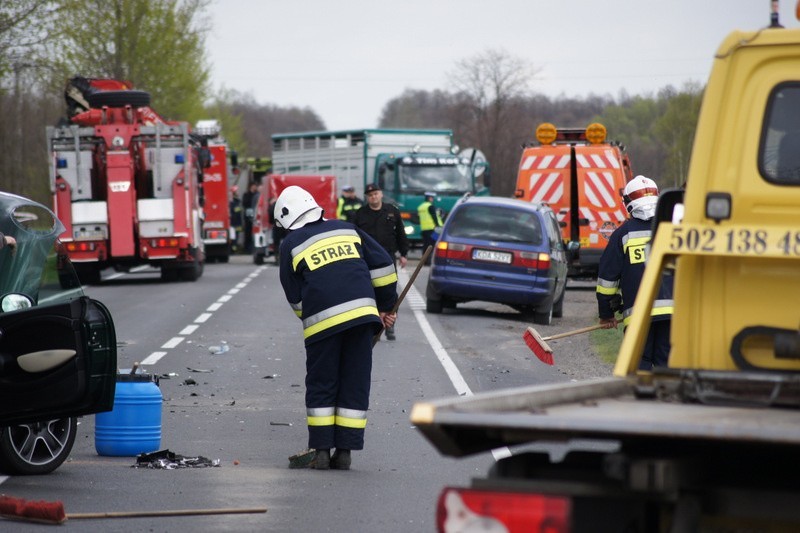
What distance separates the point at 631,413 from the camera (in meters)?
4.38

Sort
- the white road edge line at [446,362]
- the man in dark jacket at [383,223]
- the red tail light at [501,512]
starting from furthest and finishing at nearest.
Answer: the man in dark jacket at [383,223]
the white road edge line at [446,362]
the red tail light at [501,512]

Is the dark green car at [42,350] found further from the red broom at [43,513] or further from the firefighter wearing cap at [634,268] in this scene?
the firefighter wearing cap at [634,268]

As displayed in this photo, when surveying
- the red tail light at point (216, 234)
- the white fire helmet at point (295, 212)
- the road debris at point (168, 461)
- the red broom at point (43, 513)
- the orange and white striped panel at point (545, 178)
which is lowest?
the red tail light at point (216, 234)

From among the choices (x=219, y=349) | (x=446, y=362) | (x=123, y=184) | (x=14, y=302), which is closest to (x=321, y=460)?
(x=14, y=302)

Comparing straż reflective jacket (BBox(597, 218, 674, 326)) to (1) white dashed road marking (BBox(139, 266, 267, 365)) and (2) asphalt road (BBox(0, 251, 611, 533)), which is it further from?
(1) white dashed road marking (BBox(139, 266, 267, 365))

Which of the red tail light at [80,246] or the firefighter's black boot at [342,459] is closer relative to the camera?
the firefighter's black boot at [342,459]

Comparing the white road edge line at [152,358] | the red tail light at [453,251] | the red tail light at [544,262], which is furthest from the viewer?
the red tail light at [453,251]

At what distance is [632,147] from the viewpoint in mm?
67562

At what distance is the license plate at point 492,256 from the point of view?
20.7 meters

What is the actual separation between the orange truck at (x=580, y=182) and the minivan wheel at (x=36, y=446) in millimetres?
17175

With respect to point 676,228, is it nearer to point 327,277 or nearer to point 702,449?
point 702,449

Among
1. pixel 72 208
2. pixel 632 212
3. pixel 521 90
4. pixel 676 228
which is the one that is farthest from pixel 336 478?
pixel 521 90

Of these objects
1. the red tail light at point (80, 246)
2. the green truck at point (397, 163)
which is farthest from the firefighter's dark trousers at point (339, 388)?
the green truck at point (397, 163)

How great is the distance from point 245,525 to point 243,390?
6.03 metres
